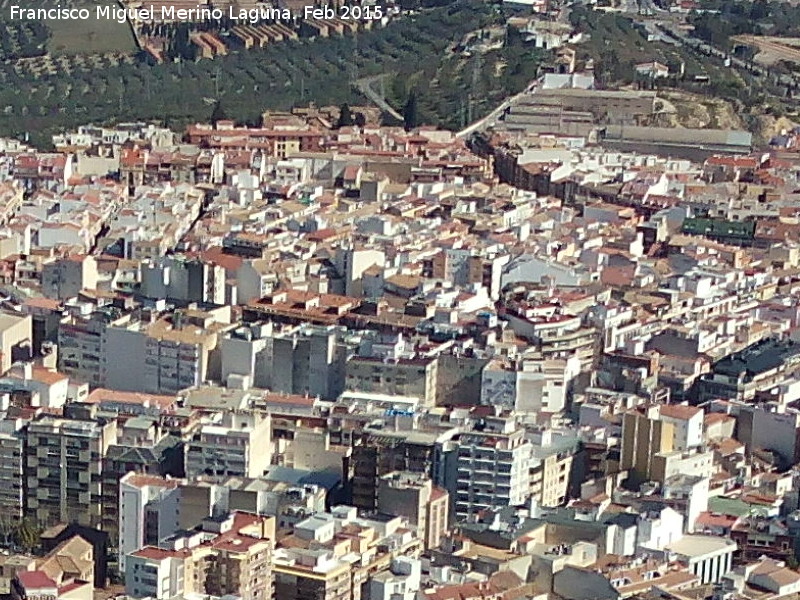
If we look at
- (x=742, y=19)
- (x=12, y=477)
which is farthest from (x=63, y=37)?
(x=12, y=477)

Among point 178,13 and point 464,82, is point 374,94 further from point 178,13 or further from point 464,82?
point 178,13

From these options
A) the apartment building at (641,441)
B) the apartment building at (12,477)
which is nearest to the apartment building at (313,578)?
the apartment building at (12,477)

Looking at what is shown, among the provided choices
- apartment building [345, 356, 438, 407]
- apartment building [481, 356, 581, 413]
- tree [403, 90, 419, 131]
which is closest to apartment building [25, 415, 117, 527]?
apartment building [345, 356, 438, 407]

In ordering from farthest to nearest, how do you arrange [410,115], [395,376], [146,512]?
1. [410,115]
2. [395,376]
3. [146,512]

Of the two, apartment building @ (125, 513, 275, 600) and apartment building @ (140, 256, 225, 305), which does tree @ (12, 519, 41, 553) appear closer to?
apartment building @ (125, 513, 275, 600)

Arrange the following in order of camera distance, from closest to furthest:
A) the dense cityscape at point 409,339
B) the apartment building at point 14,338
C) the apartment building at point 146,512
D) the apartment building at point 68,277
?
the dense cityscape at point 409,339 → the apartment building at point 146,512 → the apartment building at point 14,338 → the apartment building at point 68,277

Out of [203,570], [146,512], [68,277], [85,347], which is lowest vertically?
[146,512]

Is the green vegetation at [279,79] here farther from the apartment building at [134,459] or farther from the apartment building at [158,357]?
the apartment building at [134,459]
